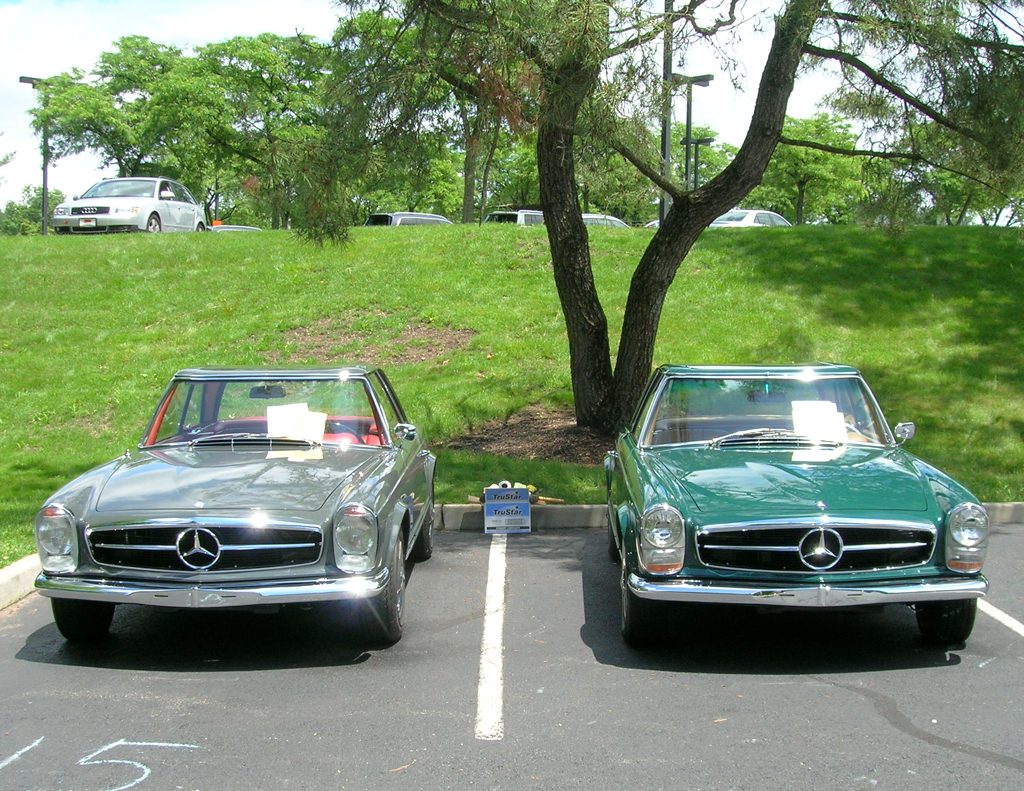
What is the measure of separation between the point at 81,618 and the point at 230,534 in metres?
1.10

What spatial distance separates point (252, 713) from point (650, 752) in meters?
1.80

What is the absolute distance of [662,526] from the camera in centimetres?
478

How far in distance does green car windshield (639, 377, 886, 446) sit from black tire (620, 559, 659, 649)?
56.7 inches

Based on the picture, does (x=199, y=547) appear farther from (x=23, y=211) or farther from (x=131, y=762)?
(x=23, y=211)

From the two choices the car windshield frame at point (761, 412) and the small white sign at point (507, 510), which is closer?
the car windshield frame at point (761, 412)

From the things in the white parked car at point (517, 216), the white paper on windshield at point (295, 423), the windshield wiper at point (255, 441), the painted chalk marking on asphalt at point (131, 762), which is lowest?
the painted chalk marking on asphalt at point (131, 762)

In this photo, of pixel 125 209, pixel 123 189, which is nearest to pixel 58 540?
pixel 125 209

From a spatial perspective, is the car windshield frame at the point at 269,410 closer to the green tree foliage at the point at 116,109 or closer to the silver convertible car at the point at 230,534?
the silver convertible car at the point at 230,534

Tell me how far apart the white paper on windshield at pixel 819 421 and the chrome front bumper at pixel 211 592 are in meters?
2.94

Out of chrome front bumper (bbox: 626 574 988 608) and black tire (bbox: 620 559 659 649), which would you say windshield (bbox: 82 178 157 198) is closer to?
black tire (bbox: 620 559 659 649)

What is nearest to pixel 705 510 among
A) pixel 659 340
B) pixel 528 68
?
pixel 528 68

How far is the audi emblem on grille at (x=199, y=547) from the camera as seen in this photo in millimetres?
4797

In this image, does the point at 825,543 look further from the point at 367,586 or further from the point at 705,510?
the point at 367,586

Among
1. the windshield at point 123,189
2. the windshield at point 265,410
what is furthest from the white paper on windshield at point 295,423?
the windshield at point 123,189
